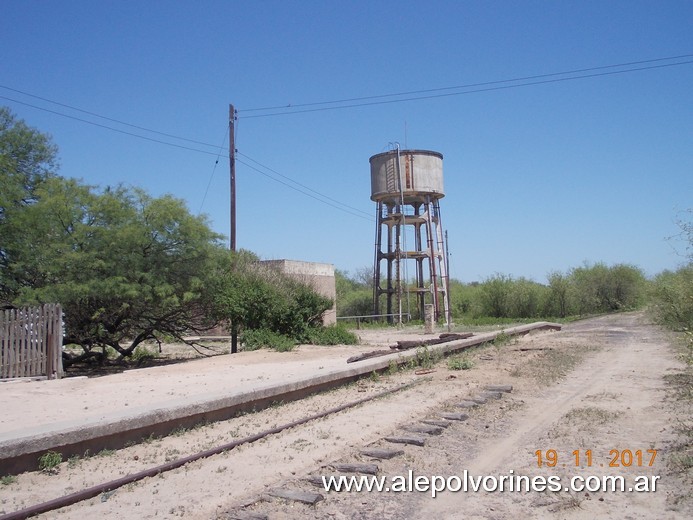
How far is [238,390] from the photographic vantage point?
10.9m

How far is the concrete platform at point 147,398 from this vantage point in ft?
24.9

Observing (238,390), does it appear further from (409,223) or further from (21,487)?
(409,223)

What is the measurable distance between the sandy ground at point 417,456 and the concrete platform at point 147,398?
240 mm

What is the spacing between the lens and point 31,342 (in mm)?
15117

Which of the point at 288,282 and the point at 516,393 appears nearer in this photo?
the point at 516,393

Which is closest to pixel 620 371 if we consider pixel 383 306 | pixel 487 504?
pixel 487 504

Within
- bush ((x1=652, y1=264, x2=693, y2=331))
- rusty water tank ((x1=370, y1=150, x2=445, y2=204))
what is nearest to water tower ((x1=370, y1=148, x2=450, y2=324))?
rusty water tank ((x1=370, y1=150, x2=445, y2=204))

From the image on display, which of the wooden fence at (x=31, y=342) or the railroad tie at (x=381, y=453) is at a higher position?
the wooden fence at (x=31, y=342)

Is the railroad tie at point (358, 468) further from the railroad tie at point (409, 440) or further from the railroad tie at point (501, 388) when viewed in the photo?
the railroad tie at point (501, 388)

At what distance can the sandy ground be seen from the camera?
19.1ft

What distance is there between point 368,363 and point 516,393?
406cm

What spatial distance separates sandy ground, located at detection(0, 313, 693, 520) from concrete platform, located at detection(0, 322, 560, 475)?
0.24 m

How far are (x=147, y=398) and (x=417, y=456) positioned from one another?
697 centimetres
